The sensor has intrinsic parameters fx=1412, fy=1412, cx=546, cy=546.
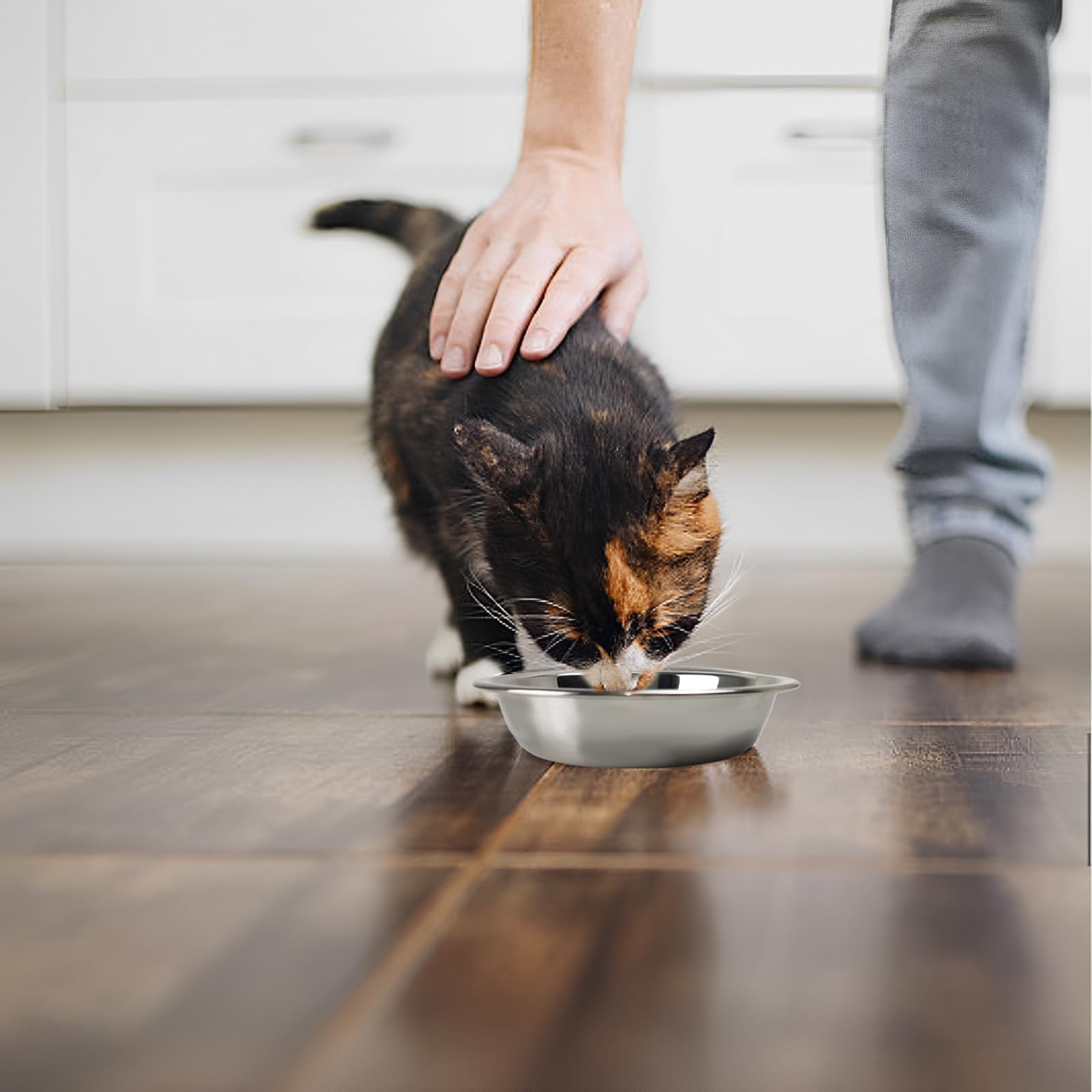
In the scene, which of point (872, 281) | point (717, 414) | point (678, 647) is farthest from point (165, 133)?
point (678, 647)

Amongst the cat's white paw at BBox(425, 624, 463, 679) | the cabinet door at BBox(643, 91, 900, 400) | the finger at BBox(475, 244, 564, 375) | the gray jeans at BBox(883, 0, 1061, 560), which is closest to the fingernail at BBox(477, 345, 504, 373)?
the finger at BBox(475, 244, 564, 375)

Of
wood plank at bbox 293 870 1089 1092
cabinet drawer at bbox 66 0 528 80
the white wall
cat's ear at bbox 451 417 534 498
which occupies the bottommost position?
the white wall

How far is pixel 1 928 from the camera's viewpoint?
0.64m

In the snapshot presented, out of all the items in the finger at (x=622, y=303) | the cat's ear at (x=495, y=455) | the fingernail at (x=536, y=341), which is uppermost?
the finger at (x=622, y=303)

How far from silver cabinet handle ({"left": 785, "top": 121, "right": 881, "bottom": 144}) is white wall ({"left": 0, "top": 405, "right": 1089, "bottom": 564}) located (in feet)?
1.79

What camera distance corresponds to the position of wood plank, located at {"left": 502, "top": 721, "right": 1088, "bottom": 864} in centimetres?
78

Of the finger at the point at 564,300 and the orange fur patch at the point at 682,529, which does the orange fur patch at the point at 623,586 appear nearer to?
the orange fur patch at the point at 682,529

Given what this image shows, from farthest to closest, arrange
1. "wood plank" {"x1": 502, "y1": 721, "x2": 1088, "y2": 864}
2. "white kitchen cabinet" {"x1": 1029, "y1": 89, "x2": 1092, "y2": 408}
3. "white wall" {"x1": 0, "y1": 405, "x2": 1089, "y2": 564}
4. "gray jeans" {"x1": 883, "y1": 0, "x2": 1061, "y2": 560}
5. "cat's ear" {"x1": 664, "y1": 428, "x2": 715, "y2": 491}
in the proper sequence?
"white wall" {"x1": 0, "y1": 405, "x2": 1089, "y2": 564} → "white kitchen cabinet" {"x1": 1029, "y1": 89, "x2": 1092, "y2": 408} → "gray jeans" {"x1": 883, "y1": 0, "x2": 1061, "y2": 560} → "cat's ear" {"x1": 664, "y1": 428, "x2": 715, "y2": 491} → "wood plank" {"x1": 502, "y1": 721, "x2": 1088, "y2": 864}

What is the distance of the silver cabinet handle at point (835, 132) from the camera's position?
270cm

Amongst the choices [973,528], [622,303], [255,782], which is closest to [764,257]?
[973,528]

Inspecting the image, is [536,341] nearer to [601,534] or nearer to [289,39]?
[601,534]

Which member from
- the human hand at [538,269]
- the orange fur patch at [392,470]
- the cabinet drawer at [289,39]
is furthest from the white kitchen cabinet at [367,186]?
the human hand at [538,269]

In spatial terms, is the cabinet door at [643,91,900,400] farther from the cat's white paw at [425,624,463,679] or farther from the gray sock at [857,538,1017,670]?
the cat's white paw at [425,624,463,679]

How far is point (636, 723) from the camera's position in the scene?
0.97 meters
